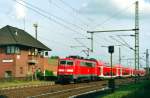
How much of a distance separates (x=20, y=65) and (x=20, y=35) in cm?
636

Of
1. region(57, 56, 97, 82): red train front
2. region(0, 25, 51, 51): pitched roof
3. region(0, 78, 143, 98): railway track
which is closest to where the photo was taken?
region(0, 78, 143, 98): railway track

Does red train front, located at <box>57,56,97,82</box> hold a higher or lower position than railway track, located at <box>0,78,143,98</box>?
higher

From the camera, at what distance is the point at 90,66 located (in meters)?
57.0

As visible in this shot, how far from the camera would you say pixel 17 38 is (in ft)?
228

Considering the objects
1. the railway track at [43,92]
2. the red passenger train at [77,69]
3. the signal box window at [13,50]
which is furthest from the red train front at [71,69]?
the signal box window at [13,50]

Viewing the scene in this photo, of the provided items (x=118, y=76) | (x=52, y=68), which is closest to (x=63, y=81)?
(x=118, y=76)

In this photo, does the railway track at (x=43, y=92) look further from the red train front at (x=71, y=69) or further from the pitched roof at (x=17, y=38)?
the pitched roof at (x=17, y=38)

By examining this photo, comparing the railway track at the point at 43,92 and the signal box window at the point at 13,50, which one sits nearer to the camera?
the railway track at the point at 43,92

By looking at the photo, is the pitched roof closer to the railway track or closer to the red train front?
the red train front

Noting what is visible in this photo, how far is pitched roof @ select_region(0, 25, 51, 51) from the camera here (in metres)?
68.2

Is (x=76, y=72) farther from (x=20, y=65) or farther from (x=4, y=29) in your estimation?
(x=4, y=29)

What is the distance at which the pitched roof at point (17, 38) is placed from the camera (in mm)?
68188

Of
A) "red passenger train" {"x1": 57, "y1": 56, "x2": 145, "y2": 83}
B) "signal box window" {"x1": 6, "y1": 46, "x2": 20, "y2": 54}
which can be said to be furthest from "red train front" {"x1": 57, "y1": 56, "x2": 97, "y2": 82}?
"signal box window" {"x1": 6, "y1": 46, "x2": 20, "y2": 54}

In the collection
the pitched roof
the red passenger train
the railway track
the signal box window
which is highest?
the pitched roof
